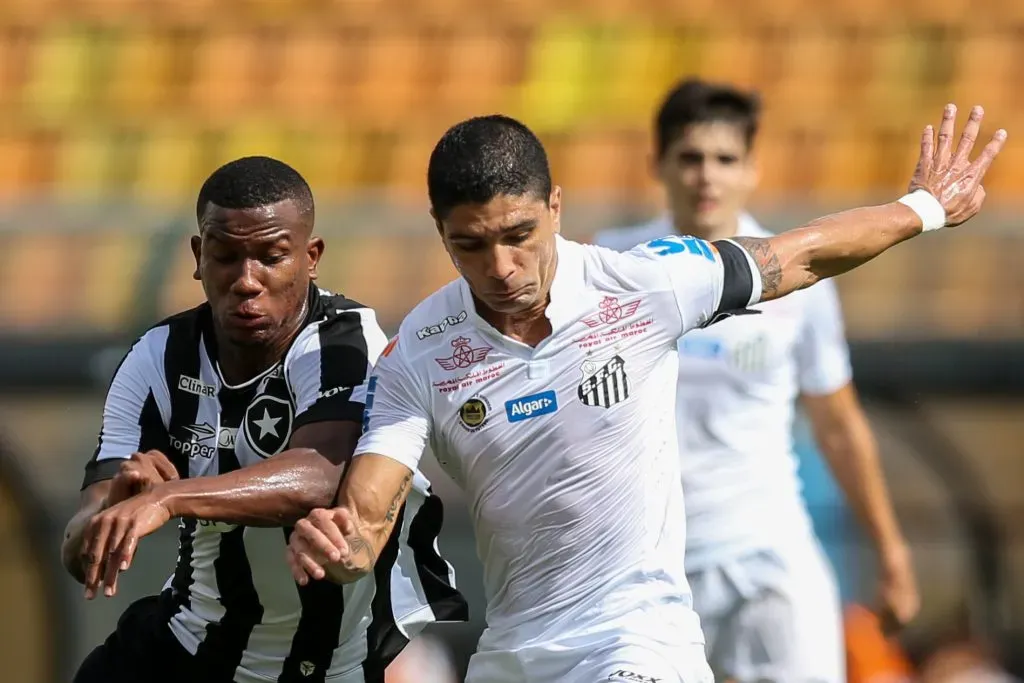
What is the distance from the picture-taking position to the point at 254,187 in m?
4.41

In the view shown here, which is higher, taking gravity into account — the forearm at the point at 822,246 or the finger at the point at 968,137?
the finger at the point at 968,137

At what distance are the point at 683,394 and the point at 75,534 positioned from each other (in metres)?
2.69

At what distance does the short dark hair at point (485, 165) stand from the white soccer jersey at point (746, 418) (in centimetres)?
204

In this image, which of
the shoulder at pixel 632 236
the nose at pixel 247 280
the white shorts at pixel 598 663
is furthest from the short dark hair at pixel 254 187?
the shoulder at pixel 632 236

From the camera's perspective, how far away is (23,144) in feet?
41.8

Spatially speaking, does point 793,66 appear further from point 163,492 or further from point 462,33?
point 163,492

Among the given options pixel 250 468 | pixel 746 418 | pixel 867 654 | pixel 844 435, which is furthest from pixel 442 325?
pixel 867 654

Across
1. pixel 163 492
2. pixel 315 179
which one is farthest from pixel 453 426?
pixel 315 179

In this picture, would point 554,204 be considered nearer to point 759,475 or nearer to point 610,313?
point 610,313

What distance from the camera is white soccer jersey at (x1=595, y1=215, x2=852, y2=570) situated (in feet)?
20.7

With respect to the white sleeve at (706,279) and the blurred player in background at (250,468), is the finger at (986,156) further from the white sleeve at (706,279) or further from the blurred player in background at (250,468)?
the blurred player in background at (250,468)

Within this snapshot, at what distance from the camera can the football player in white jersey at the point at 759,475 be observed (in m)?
6.30

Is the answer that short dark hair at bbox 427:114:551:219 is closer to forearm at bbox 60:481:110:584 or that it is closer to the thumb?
the thumb

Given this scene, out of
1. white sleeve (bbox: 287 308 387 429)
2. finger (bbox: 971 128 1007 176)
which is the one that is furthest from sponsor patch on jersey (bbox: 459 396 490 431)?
finger (bbox: 971 128 1007 176)
